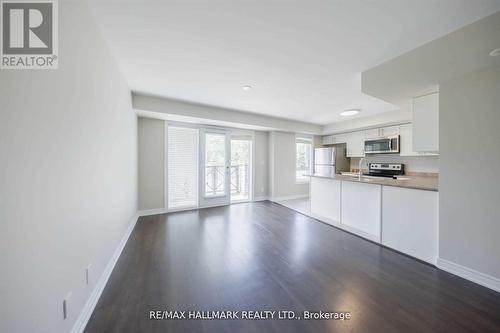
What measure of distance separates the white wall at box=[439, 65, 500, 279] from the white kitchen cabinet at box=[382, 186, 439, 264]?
89 millimetres

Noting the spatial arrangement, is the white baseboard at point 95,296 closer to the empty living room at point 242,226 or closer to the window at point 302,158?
the empty living room at point 242,226

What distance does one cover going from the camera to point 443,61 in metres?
1.81

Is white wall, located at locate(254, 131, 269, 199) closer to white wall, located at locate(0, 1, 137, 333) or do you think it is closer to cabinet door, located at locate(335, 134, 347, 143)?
cabinet door, located at locate(335, 134, 347, 143)

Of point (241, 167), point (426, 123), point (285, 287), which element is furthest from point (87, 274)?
point (241, 167)

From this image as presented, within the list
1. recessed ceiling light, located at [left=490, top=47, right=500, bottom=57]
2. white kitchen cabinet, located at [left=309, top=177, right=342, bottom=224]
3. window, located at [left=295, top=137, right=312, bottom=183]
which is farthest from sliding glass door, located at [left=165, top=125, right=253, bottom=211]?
recessed ceiling light, located at [left=490, top=47, right=500, bottom=57]

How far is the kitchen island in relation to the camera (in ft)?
7.32

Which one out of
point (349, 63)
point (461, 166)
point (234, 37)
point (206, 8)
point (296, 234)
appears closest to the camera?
point (206, 8)

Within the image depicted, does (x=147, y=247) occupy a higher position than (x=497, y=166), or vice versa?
(x=497, y=166)

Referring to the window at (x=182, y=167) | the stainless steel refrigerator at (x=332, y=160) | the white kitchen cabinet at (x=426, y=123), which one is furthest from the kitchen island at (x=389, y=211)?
the window at (x=182, y=167)

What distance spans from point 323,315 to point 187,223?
108 inches

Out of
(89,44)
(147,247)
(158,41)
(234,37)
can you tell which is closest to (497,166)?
(234,37)

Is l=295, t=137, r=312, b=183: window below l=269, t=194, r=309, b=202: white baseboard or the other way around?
the other way around

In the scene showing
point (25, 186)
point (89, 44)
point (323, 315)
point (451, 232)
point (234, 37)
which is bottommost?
point (323, 315)

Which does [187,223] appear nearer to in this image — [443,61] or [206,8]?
[206,8]
